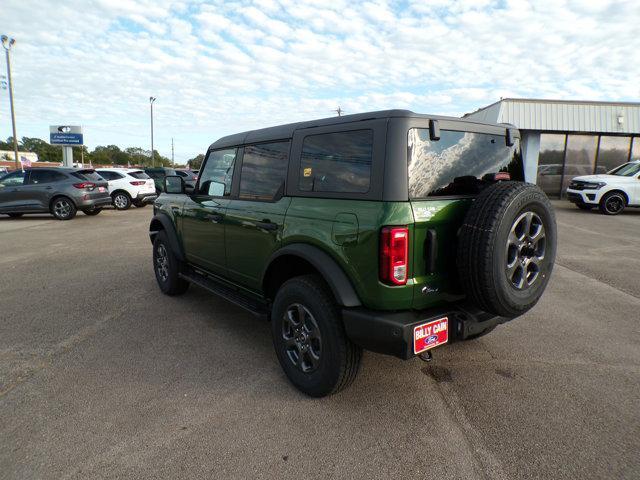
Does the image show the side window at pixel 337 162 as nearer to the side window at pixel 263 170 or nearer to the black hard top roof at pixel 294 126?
the black hard top roof at pixel 294 126

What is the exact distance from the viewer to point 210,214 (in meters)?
4.05

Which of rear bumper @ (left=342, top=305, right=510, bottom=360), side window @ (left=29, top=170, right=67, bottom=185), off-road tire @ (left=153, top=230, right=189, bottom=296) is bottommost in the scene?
off-road tire @ (left=153, top=230, right=189, bottom=296)

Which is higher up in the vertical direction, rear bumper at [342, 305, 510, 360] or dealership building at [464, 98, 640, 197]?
dealership building at [464, 98, 640, 197]

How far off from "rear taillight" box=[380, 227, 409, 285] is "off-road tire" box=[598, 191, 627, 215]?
14.5m

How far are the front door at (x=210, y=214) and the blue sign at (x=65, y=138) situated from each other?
37.0 metres

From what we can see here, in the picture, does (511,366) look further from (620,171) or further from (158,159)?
(158,159)

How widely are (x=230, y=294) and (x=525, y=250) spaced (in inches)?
98.3

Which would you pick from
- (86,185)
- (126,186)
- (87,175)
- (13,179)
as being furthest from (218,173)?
(126,186)

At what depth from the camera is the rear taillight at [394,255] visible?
7.76ft

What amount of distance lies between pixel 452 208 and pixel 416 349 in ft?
2.95

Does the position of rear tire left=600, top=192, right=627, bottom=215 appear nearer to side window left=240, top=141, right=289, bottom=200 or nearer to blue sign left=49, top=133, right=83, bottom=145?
side window left=240, top=141, right=289, bottom=200

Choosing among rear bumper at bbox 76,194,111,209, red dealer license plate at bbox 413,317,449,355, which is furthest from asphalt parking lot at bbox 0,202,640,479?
rear bumper at bbox 76,194,111,209

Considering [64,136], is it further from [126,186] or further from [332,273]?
[332,273]

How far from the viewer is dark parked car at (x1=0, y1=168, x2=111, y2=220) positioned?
12859 mm
